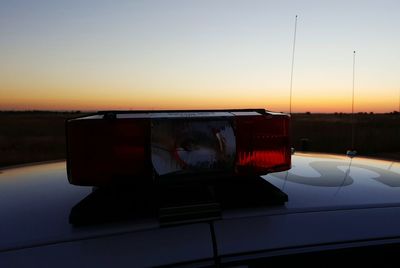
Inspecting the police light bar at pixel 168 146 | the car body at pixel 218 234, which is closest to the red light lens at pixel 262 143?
the police light bar at pixel 168 146

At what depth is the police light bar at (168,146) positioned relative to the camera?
111 centimetres

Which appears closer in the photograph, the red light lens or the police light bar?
the police light bar

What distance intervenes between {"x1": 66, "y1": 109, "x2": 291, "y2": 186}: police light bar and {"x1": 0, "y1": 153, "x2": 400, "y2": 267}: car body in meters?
0.14

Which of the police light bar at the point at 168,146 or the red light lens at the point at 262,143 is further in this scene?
the red light lens at the point at 262,143

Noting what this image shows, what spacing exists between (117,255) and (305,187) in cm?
83

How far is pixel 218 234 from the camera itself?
1.14 m

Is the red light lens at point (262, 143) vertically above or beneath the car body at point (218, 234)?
above

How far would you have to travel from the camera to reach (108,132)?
1105 mm

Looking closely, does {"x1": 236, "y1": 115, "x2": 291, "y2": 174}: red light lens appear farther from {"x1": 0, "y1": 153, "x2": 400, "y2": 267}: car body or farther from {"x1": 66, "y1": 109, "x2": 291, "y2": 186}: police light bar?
{"x1": 0, "y1": 153, "x2": 400, "y2": 267}: car body

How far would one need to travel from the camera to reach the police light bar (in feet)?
3.63

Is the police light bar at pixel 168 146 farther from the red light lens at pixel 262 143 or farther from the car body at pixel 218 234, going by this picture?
the car body at pixel 218 234

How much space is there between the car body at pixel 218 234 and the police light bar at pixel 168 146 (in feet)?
0.45

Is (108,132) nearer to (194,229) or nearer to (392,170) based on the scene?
(194,229)

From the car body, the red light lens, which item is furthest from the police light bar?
the car body
